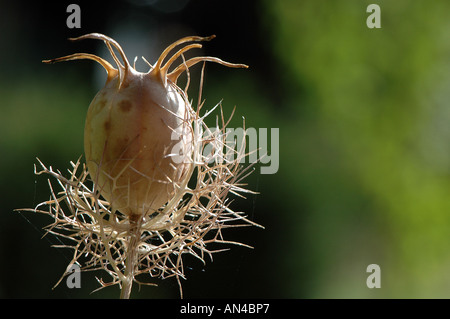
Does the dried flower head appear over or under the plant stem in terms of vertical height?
over

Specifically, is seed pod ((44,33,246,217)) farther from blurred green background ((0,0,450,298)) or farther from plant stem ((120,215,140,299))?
blurred green background ((0,0,450,298))

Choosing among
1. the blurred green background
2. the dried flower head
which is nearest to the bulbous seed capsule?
the dried flower head

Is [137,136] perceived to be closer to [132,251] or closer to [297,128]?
[132,251]

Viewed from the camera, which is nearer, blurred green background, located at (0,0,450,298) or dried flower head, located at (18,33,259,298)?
dried flower head, located at (18,33,259,298)

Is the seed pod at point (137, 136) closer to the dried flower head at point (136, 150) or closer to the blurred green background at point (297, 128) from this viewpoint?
the dried flower head at point (136, 150)

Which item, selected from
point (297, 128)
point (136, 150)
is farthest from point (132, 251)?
point (297, 128)
